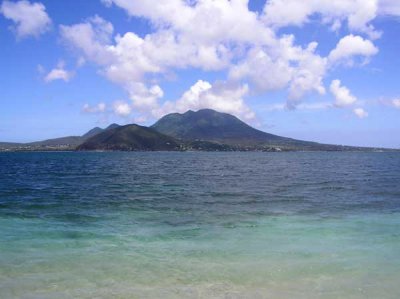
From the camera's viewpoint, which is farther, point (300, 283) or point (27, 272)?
point (27, 272)

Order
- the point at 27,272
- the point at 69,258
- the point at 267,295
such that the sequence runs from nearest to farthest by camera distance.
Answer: the point at 267,295 < the point at 27,272 < the point at 69,258

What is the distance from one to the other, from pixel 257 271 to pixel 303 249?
15.0 ft

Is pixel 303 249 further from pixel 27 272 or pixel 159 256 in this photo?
pixel 27 272

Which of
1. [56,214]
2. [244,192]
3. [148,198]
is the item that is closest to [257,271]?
[56,214]

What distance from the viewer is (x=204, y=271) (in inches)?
632

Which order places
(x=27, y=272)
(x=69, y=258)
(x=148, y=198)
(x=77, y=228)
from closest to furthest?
(x=27, y=272) → (x=69, y=258) → (x=77, y=228) → (x=148, y=198)

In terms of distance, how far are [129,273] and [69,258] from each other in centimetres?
359

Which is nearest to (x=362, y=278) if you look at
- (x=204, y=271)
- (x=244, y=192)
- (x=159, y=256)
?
(x=204, y=271)

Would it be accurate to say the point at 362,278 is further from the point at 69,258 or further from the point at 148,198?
the point at 148,198

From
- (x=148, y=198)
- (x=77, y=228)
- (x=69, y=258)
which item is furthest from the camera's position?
(x=148, y=198)

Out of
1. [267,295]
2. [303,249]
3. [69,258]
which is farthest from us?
[303,249]

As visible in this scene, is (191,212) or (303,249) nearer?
(303,249)

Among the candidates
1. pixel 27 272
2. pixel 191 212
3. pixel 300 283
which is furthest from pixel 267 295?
pixel 191 212

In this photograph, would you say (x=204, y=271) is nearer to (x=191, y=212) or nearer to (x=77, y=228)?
(x=77, y=228)
